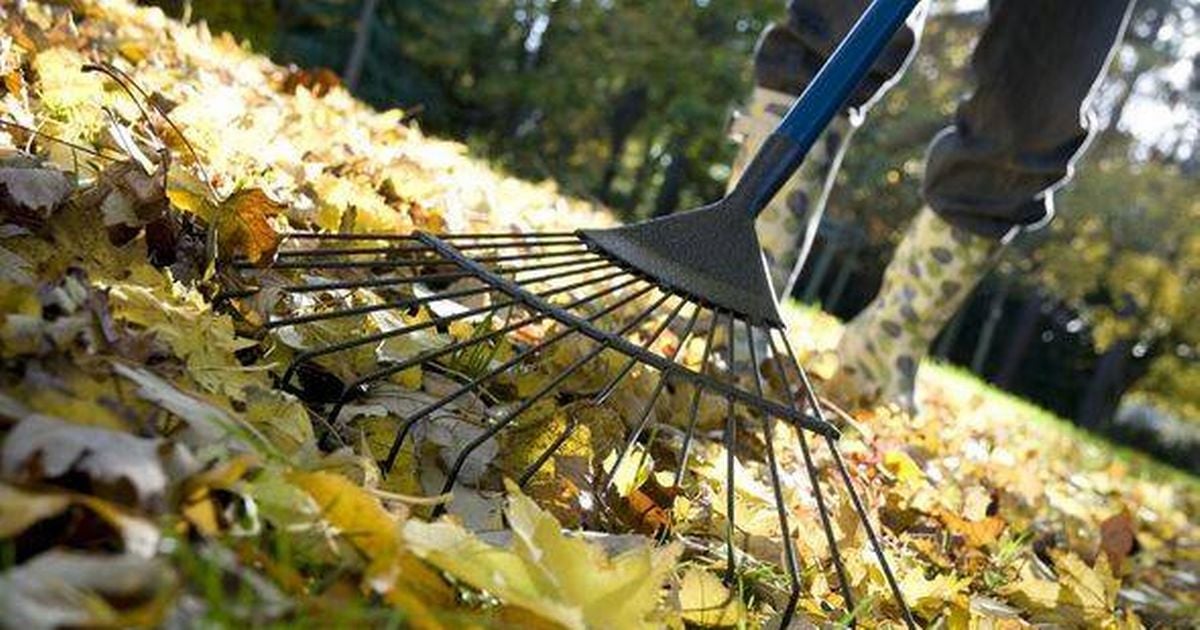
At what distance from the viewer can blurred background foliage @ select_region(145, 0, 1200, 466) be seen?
56.0 ft

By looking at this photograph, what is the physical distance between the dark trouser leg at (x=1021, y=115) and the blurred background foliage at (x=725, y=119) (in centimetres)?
1285

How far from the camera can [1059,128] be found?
2.52 meters

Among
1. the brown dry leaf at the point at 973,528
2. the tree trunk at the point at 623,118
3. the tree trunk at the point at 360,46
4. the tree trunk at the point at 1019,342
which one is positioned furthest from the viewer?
the tree trunk at the point at 1019,342

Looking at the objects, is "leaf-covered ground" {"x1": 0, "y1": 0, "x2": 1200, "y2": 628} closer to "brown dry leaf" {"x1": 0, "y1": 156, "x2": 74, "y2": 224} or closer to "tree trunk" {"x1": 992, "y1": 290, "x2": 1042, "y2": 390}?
"brown dry leaf" {"x1": 0, "y1": 156, "x2": 74, "y2": 224}

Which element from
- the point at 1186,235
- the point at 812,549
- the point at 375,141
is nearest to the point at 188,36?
the point at 375,141

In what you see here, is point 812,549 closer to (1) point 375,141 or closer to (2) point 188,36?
(1) point 375,141

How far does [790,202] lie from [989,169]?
0.63 meters

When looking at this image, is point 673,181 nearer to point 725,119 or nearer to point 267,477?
point 725,119

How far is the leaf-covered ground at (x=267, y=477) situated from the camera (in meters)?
0.63

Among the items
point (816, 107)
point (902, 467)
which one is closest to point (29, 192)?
point (816, 107)

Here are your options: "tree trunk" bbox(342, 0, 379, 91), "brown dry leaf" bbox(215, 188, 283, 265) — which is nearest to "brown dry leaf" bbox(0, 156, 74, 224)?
"brown dry leaf" bbox(215, 188, 283, 265)

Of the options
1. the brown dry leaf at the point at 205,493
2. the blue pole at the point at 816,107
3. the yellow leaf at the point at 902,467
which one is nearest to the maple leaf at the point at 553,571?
the brown dry leaf at the point at 205,493

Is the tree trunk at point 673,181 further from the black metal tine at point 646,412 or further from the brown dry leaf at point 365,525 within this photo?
the brown dry leaf at point 365,525

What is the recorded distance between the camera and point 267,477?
2.39 feet
